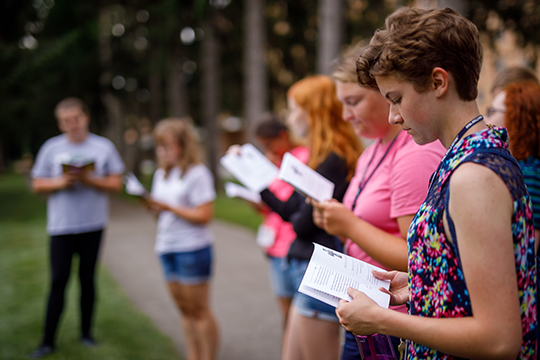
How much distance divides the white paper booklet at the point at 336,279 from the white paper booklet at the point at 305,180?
2.16ft

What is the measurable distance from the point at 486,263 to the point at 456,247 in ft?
0.30

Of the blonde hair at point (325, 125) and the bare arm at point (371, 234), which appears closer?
the bare arm at point (371, 234)

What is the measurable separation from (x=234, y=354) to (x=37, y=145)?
1416cm

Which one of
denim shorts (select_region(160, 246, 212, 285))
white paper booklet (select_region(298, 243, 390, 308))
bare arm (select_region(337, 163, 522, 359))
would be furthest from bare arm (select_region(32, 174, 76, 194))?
bare arm (select_region(337, 163, 522, 359))

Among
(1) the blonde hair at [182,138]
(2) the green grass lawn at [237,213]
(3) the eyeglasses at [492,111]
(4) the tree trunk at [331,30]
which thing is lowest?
(2) the green grass lawn at [237,213]

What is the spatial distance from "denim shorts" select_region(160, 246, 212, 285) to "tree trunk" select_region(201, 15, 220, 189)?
13.3m

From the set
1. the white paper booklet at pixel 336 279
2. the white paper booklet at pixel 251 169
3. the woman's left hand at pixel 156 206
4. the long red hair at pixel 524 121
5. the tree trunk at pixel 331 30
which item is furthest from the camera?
the tree trunk at pixel 331 30

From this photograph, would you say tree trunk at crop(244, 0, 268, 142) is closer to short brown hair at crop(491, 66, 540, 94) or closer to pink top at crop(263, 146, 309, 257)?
pink top at crop(263, 146, 309, 257)

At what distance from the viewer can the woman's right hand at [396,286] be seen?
1.48m

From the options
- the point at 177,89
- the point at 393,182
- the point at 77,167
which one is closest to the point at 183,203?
the point at 77,167

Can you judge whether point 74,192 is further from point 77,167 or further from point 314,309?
point 314,309

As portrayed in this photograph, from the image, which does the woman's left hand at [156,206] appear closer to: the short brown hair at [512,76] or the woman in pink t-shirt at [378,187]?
the woman in pink t-shirt at [378,187]

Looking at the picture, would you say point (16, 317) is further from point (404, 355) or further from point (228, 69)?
point (228, 69)

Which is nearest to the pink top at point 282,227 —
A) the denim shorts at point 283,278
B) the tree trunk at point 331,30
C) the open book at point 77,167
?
the denim shorts at point 283,278
